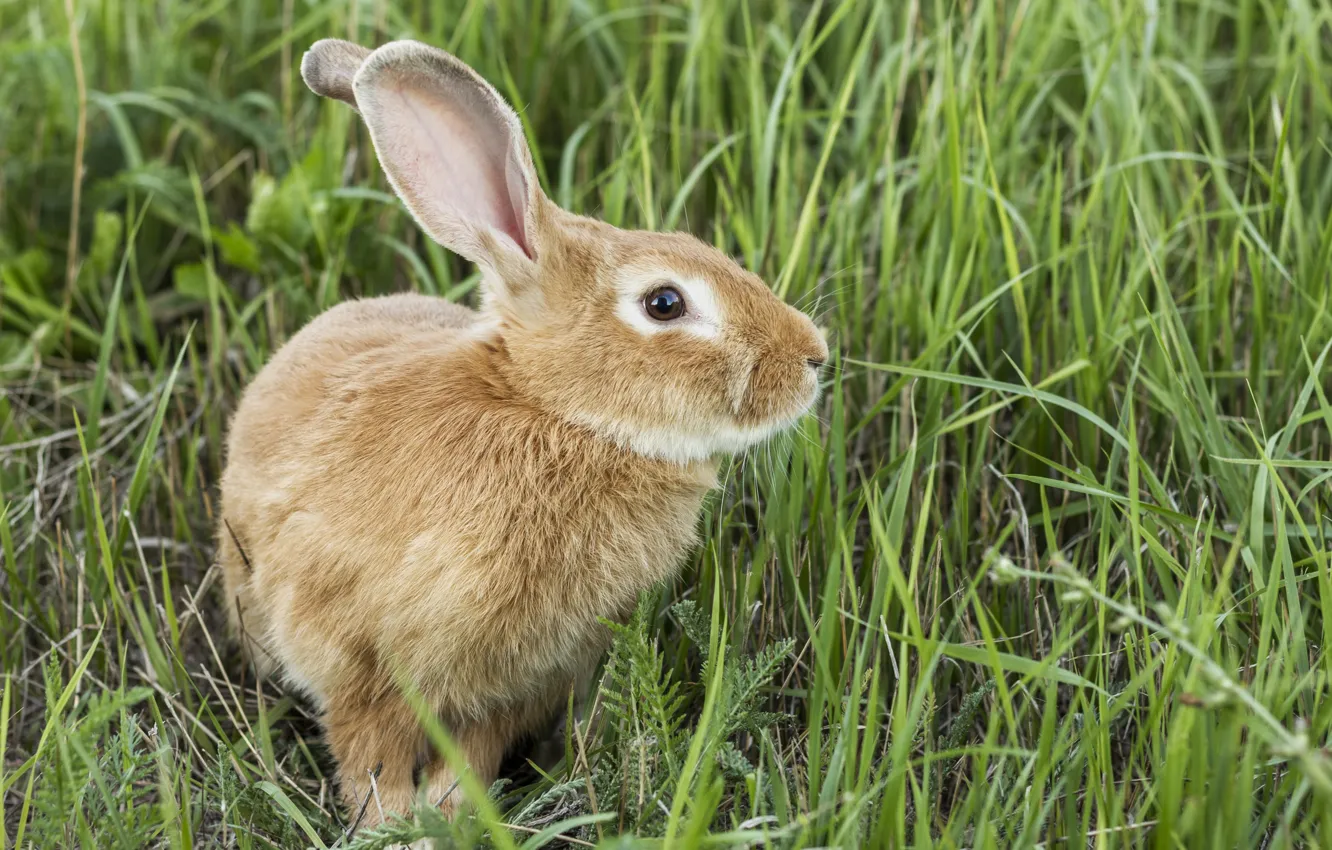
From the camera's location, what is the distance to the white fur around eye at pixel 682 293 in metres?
2.45

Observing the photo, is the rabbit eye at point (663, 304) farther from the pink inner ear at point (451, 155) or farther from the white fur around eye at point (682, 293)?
the pink inner ear at point (451, 155)

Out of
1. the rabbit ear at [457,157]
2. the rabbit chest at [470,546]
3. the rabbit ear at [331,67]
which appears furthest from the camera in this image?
the rabbit ear at [331,67]

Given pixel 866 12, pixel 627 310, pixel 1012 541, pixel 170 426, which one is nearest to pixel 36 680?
pixel 170 426

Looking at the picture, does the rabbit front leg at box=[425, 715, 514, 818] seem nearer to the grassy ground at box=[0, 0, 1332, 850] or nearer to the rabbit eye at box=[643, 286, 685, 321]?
the grassy ground at box=[0, 0, 1332, 850]

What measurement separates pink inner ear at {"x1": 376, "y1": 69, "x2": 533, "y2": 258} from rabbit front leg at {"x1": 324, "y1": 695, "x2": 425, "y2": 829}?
2.91 feet

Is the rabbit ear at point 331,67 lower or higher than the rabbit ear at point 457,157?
higher

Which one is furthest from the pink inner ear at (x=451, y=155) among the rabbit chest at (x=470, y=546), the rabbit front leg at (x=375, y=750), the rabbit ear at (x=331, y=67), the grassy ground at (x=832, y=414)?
the rabbit front leg at (x=375, y=750)

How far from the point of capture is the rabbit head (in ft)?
7.93

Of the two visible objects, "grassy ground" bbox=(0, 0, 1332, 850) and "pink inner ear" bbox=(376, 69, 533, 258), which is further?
"pink inner ear" bbox=(376, 69, 533, 258)

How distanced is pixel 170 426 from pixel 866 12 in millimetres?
2465

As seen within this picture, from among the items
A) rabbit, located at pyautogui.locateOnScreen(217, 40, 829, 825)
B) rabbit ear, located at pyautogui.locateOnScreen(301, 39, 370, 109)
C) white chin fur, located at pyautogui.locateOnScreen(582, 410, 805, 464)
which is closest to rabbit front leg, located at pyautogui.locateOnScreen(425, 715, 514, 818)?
rabbit, located at pyautogui.locateOnScreen(217, 40, 829, 825)

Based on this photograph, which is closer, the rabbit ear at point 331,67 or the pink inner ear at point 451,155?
the pink inner ear at point 451,155

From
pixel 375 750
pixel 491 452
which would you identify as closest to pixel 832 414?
pixel 491 452

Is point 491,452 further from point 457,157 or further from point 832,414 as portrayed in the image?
point 832,414
